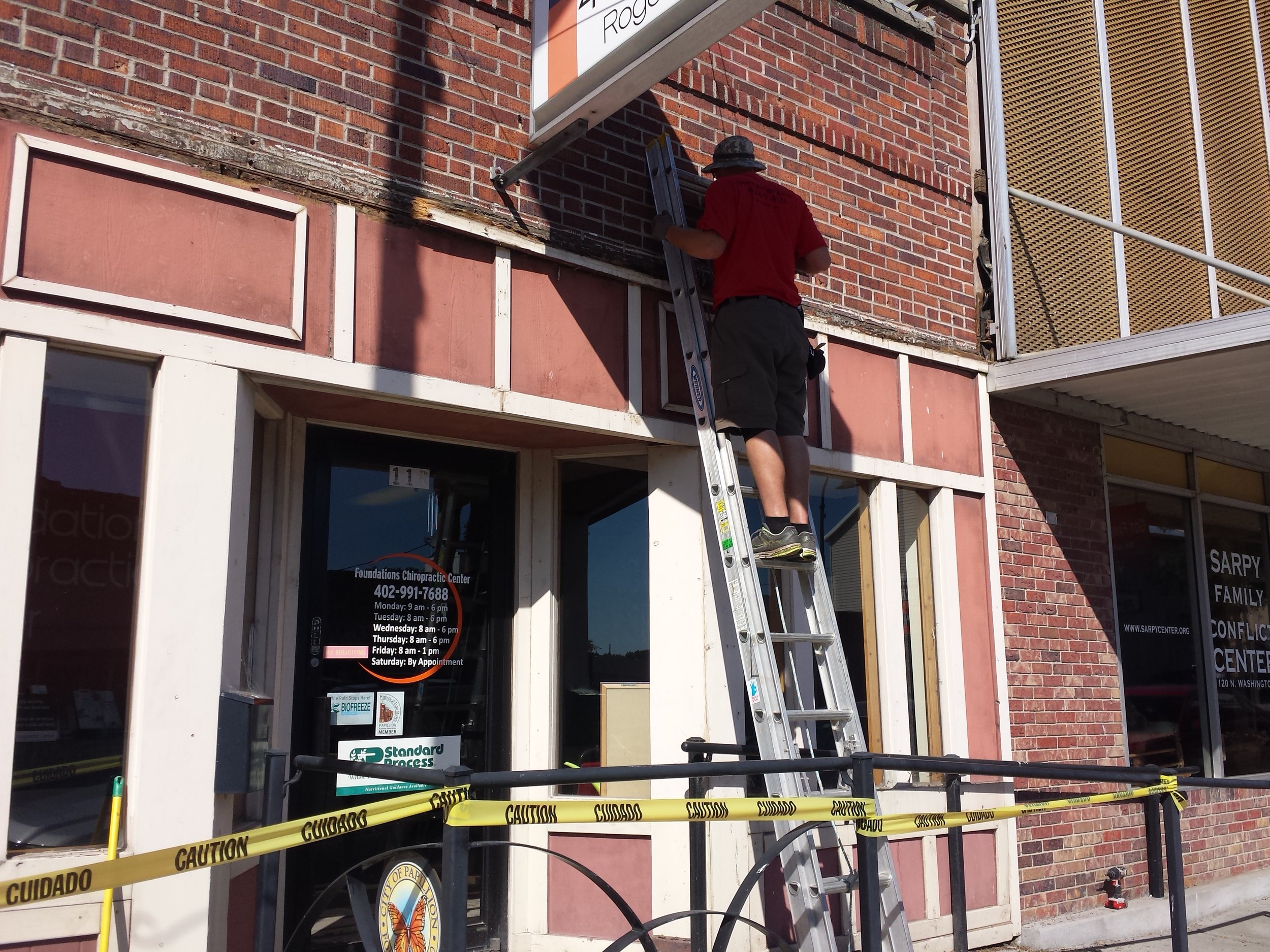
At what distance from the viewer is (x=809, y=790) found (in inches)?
173

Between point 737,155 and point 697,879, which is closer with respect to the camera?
point 697,879

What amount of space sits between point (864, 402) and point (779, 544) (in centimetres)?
202

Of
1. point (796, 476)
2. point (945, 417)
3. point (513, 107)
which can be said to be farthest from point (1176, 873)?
point (513, 107)

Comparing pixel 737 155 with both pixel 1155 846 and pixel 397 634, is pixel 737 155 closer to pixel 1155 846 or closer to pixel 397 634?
pixel 397 634

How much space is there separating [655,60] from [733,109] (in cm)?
200

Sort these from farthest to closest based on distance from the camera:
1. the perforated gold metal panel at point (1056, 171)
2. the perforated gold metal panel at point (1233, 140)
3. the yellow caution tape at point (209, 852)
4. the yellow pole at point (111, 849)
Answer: the perforated gold metal panel at point (1233, 140) → the perforated gold metal panel at point (1056, 171) → the yellow pole at point (111, 849) → the yellow caution tape at point (209, 852)

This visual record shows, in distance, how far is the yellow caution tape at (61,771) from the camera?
3.67 m

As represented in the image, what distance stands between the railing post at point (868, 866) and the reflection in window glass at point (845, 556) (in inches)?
112

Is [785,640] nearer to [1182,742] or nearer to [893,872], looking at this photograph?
[893,872]

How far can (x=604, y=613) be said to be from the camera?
575cm

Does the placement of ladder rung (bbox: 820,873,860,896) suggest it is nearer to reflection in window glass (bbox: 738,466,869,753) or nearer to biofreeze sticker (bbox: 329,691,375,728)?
reflection in window glass (bbox: 738,466,869,753)

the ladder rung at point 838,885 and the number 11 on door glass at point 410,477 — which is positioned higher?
the number 11 on door glass at point 410,477

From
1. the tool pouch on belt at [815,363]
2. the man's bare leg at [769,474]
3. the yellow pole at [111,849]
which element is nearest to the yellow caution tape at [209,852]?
the yellow pole at [111,849]

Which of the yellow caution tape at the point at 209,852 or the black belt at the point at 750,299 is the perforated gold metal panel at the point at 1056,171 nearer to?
the black belt at the point at 750,299
